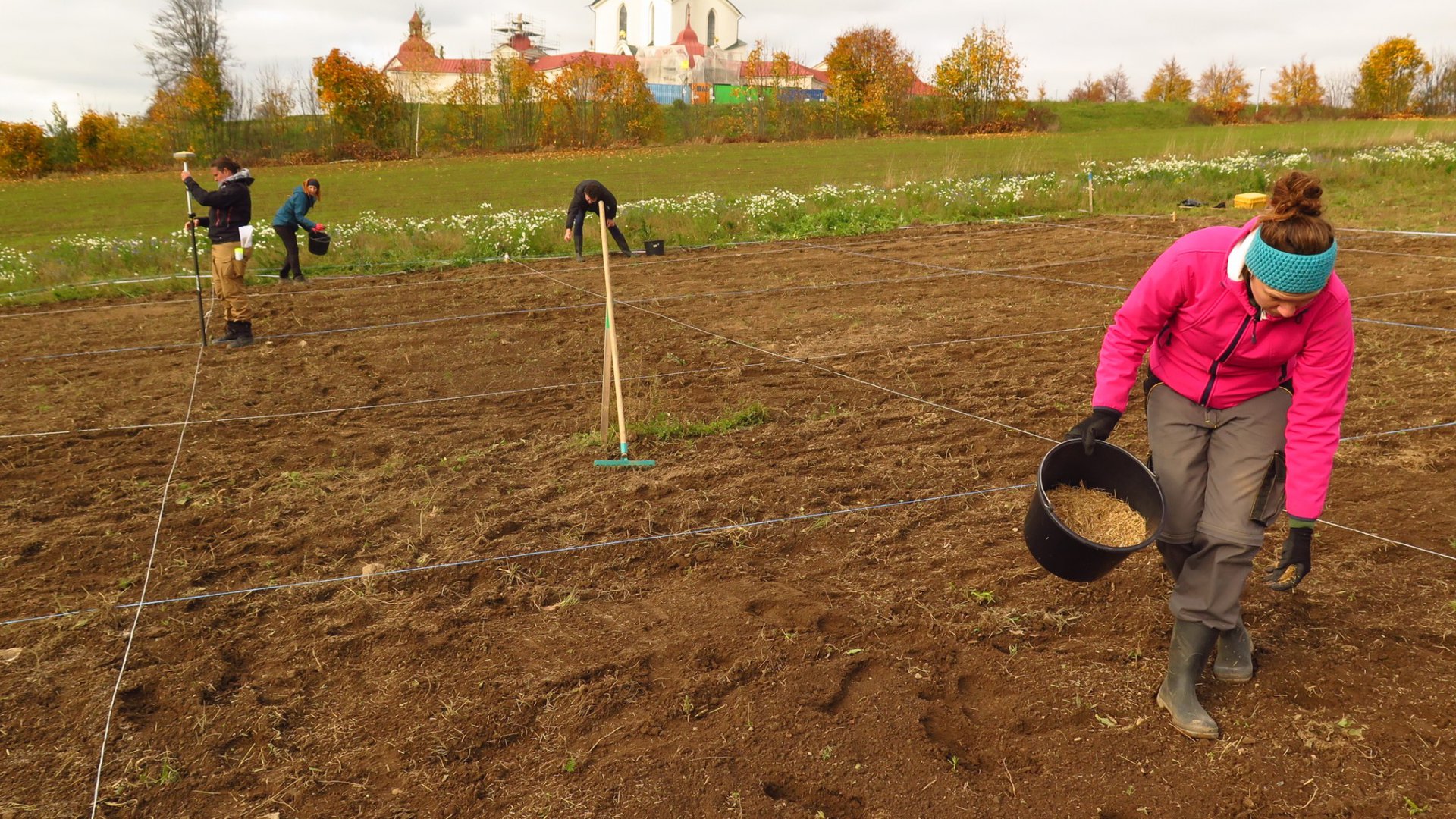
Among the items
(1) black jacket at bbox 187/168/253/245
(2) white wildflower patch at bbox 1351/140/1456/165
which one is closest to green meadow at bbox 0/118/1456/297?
(2) white wildflower patch at bbox 1351/140/1456/165

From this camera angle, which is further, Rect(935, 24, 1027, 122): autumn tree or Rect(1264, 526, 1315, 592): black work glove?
Rect(935, 24, 1027, 122): autumn tree

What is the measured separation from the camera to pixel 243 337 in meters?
8.65

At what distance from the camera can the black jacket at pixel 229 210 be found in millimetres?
8336

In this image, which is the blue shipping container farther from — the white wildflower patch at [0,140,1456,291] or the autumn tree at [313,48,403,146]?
the white wildflower patch at [0,140,1456,291]

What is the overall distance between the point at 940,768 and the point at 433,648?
1.82 meters

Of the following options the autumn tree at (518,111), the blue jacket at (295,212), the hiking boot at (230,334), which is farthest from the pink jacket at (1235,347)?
the autumn tree at (518,111)

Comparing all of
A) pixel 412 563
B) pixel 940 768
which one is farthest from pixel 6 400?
pixel 940 768

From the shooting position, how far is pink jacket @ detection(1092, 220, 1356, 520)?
2.44m

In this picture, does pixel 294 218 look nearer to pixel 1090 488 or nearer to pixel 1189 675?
pixel 1090 488

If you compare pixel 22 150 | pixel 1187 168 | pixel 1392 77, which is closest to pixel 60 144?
pixel 22 150

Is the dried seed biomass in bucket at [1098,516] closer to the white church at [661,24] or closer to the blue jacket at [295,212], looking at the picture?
the blue jacket at [295,212]

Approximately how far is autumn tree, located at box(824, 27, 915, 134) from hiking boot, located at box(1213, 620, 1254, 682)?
41.7 m

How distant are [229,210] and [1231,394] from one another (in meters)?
8.54

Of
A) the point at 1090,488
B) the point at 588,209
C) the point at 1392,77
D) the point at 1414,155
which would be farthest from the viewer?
the point at 1392,77
